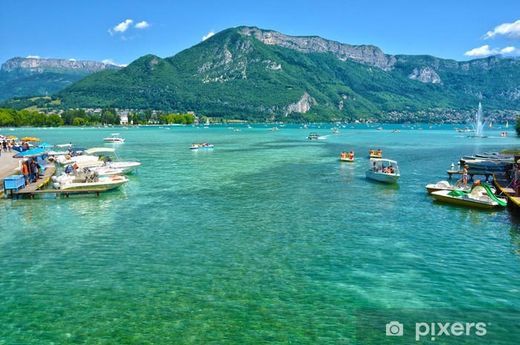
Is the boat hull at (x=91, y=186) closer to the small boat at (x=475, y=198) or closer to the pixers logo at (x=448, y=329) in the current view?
the small boat at (x=475, y=198)

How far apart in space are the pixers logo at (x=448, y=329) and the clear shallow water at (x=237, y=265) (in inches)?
60.6

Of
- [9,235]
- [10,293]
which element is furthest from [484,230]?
[9,235]

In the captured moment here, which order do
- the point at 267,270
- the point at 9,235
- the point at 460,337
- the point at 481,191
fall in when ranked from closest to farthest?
1. the point at 460,337
2. the point at 267,270
3. the point at 9,235
4. the point at 481,191

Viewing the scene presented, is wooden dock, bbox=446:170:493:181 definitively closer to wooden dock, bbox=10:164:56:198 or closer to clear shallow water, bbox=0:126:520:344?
clear shallow water, bbox=0:126:520:344

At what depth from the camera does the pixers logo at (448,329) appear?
56.0ft

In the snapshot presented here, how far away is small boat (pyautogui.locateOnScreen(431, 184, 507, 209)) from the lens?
40.4m

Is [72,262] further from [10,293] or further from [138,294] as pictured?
[138,294]

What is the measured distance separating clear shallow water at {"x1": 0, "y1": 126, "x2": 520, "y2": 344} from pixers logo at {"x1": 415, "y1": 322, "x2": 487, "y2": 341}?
154 cm

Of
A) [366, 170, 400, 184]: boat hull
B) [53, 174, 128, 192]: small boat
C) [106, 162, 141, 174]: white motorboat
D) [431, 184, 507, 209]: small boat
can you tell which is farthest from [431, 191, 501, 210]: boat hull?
[106, 162, 141, 174]: white motorboat

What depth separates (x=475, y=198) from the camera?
41.0 meters

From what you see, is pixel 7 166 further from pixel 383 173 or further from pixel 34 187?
pixel 383 173

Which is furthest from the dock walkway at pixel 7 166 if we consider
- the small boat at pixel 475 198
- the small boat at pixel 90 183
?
the small boat at pixel 475 198

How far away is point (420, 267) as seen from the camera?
24.6 meters

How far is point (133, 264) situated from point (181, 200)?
783 inches
